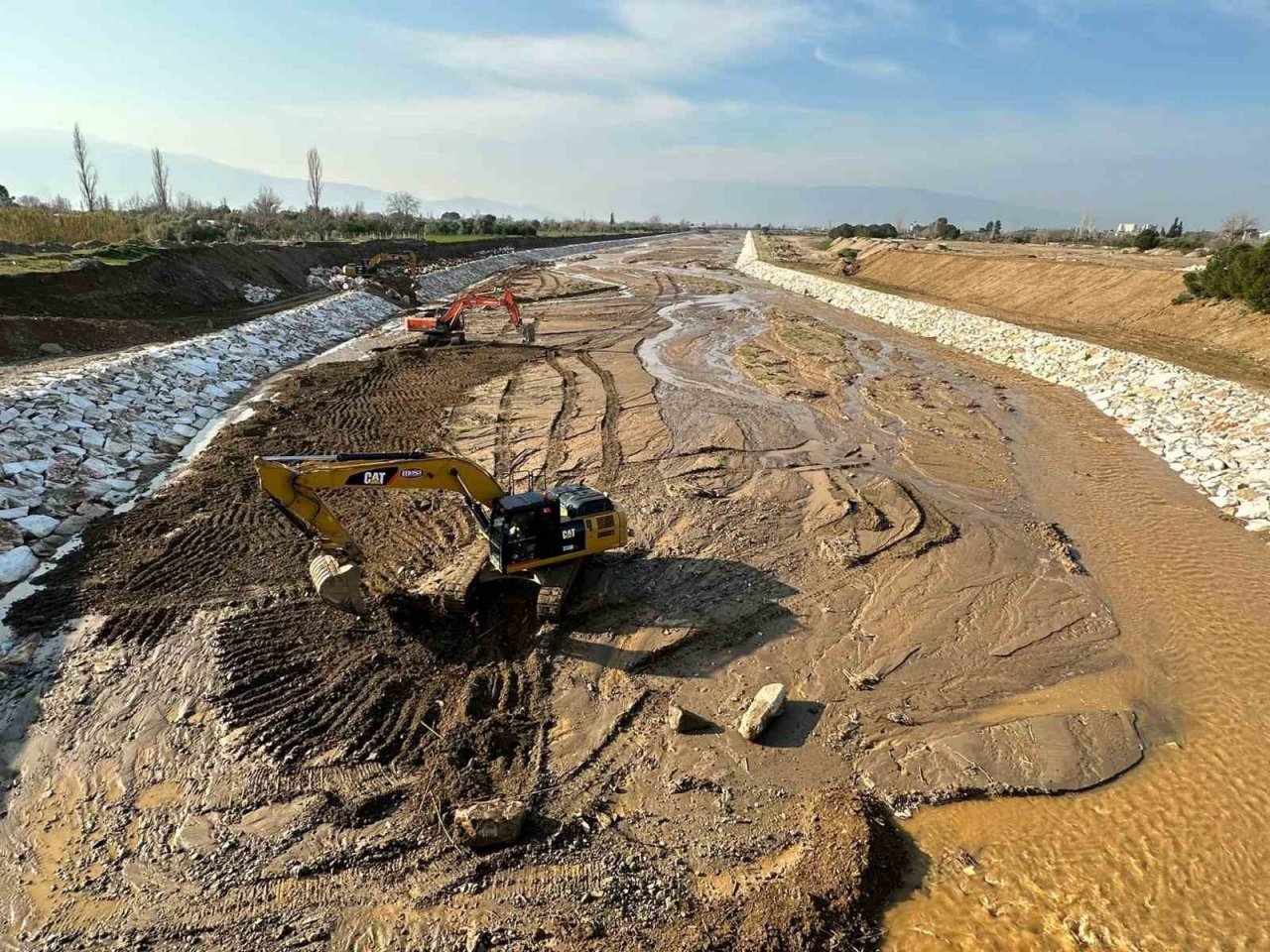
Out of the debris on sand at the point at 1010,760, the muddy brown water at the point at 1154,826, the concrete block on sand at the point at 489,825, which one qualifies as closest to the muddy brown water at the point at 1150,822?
the muddy brown water at the point at 1154,826

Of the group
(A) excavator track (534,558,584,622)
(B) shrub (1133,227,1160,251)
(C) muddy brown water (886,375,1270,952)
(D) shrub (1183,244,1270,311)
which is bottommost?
(C) muddy brown water (886,375,1270,952)

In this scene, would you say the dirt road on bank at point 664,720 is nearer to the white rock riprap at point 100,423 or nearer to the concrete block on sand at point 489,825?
the concrete block on sand at point 489,825

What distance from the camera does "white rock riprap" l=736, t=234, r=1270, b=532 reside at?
1568 centimetres

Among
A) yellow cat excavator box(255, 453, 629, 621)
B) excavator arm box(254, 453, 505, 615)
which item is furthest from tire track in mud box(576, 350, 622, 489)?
excavator arm box(254, 453, 505, 615)

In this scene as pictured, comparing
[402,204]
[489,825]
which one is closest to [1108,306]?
[489,825]

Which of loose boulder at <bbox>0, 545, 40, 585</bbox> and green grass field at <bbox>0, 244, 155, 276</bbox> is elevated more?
green grass field at <bbox>0, 244, 155, 276</bbox>

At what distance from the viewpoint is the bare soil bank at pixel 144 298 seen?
21734 mm

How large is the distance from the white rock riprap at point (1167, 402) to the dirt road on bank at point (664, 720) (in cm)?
125

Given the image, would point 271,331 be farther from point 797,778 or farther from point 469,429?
point 797,778

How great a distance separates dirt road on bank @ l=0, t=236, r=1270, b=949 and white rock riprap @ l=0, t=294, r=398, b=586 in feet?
3.93

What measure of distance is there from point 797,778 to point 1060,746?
11.4 feet

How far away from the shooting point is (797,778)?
316 inches

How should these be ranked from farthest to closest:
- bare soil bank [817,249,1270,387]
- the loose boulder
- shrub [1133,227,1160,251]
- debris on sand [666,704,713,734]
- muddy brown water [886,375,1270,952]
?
shrub [1133,227,1160,251], bare soil bank [817,249,1270,387], the loose boulder, debris on sand [666,704,713,734], muddy brown water [886,375,1270,952]

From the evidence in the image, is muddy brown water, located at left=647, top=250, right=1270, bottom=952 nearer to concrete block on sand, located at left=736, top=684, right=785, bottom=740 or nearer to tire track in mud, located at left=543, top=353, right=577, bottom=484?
concrete block on sand, located at left=736, top=684, right=785, bottom=740
